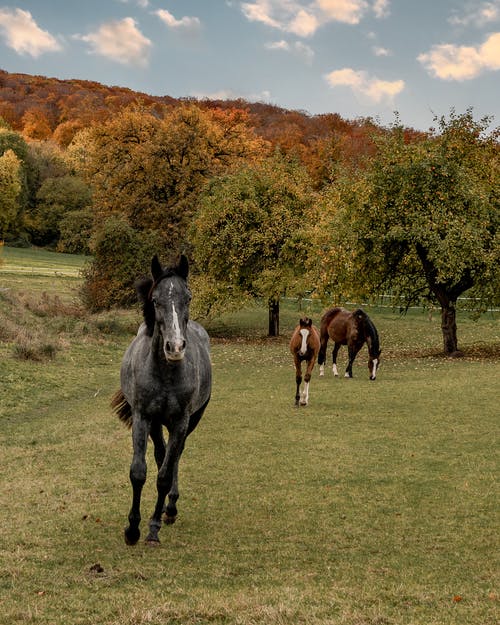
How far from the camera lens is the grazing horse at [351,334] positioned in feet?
68.7

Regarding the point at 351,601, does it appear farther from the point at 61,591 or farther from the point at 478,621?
the point at 61,591

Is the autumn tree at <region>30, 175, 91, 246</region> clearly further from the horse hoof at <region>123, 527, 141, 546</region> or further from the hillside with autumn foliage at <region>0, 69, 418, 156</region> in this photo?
the horse hoof at <region>123, 527, 141, 546</region>

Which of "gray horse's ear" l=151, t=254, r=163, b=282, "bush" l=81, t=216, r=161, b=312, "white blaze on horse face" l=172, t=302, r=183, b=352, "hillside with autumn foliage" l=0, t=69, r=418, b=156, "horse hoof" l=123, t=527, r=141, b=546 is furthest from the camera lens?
"hillside with autumn foliage" l=0, t=69, r=418, b=156

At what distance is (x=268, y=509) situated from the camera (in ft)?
28.9

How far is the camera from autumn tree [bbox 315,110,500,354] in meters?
24.8

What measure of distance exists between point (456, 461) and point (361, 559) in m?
4.78

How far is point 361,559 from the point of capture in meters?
7.02

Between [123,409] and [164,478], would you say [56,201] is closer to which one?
[123,409]

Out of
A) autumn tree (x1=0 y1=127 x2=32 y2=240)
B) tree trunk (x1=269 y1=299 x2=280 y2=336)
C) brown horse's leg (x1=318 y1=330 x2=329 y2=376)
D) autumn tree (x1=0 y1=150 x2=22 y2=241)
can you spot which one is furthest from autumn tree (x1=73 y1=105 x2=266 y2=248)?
autumn tree (x1=0 y1=127 x2=32 y2=240)

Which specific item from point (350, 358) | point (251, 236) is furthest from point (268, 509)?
point (251, 236)

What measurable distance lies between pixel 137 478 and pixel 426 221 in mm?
20107

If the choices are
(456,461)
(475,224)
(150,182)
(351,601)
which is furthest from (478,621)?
(150,182)

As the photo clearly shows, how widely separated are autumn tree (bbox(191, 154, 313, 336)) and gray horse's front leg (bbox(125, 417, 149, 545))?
24773 millimetres

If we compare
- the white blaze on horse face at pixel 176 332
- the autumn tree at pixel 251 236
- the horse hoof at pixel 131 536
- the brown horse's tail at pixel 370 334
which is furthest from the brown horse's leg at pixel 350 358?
the white blaze on horse face at pixel 176 332
